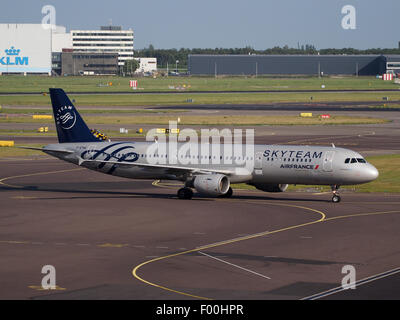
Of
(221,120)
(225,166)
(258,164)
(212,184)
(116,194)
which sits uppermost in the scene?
(221,120)

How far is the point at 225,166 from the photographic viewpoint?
63719 mm

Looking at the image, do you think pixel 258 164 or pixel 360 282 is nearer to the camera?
pixel 360 282

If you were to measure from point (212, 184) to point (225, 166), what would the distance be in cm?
261

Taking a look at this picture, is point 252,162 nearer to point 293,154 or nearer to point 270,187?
point 270,187

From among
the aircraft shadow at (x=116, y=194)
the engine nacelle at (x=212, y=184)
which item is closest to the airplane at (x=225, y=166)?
the engine nacelle at (x=212, y=184)

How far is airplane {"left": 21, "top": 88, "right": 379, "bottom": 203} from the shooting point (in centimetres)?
6116

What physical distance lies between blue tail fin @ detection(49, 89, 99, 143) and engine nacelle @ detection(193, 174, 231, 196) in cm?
1272

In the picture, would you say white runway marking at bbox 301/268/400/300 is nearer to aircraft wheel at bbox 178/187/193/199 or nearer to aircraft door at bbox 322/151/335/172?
aircraft door at bbox 322/151/335/172

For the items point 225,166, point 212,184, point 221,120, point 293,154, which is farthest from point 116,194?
point 221,120

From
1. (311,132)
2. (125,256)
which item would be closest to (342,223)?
(125,256)

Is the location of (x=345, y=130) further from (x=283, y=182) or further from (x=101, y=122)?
(x=283, y=182)

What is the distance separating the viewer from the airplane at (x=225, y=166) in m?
61.2

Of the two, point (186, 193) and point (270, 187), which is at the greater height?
point (270, 187)
